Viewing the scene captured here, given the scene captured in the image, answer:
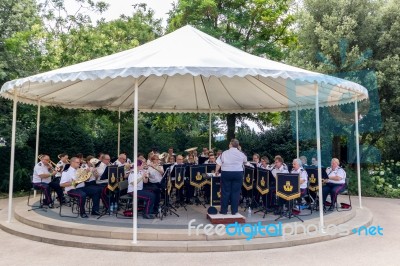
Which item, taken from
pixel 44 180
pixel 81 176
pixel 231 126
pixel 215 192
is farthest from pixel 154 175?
pixel 231 126

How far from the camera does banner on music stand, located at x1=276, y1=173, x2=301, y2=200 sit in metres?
7.75

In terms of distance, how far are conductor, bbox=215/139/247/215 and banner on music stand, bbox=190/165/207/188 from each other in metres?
1.50

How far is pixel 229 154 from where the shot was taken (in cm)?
763

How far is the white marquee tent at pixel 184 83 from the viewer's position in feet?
22.1

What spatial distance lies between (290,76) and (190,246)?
3518 millimetres

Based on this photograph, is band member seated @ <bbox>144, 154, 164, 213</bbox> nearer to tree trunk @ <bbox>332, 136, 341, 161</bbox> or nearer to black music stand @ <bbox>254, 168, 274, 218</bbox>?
black music stand @ <bbox>254, 168, 274, 218</bbox>

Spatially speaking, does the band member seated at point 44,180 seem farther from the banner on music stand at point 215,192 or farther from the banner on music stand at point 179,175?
the banner on music stand at point 215,192

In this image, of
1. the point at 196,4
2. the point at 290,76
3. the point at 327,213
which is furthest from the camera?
the point at 196,4

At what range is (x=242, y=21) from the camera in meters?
18.3

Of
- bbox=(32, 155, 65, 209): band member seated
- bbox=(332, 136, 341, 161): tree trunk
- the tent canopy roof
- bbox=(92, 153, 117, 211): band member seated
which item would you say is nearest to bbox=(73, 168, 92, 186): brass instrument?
bbox=(92, 153, 117, 211): band member seated

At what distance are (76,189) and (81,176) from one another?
317mm

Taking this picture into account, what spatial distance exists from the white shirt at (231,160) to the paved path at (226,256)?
1858 millimetres

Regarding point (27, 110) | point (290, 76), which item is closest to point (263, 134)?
point (27, 110)

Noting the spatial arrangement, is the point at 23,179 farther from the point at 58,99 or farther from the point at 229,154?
the point at 229,154
